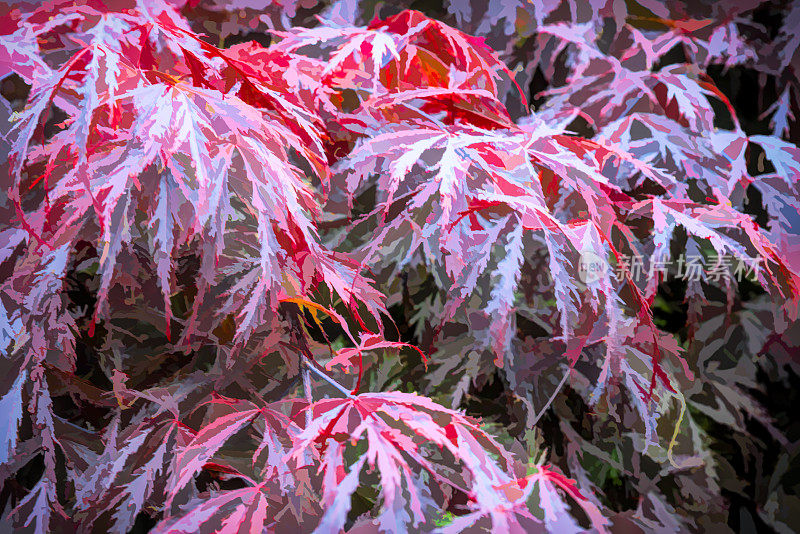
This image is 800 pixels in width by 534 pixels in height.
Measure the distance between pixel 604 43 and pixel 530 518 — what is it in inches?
32.7

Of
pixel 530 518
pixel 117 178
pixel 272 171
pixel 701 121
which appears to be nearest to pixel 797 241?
pixel 701 121

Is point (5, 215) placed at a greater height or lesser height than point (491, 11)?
lesser

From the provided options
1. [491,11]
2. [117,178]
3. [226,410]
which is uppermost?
[491,11]

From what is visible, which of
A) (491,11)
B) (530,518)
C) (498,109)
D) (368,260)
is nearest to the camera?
(530,518)

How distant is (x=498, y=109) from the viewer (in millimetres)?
668

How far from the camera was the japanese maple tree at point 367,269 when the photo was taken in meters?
0.46

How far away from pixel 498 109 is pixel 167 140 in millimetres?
422

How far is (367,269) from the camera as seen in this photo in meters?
0.59

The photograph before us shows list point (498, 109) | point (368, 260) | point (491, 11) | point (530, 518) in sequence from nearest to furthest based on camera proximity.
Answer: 1. point (530, 518)
2. point (368, 260)
3. point (498, 109)
4. point (491, 11)

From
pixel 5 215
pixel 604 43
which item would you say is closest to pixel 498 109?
pixel 604 43

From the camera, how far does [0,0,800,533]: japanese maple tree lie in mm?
465

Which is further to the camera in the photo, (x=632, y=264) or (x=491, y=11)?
(x=491, y=11)

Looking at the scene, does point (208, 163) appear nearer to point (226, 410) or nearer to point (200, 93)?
point (200, 93)

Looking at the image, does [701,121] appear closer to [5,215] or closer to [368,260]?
[368,260]
